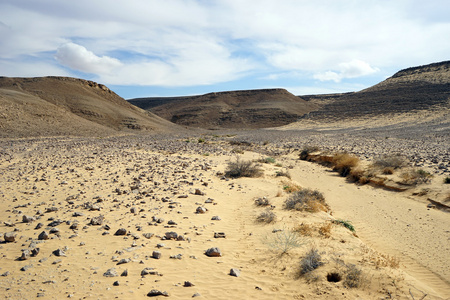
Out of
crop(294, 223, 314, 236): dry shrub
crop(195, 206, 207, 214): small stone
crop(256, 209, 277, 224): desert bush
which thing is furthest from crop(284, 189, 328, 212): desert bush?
crop(195, 206, 207, 214): small stone

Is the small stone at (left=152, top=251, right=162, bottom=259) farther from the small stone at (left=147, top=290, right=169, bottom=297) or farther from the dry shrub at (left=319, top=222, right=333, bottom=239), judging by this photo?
the dry shrub at (left=319, top=222, right=333, bottom=239)

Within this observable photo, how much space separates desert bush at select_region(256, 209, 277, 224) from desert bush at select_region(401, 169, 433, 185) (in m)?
7.54

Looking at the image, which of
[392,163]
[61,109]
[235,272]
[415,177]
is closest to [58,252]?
[235,272]

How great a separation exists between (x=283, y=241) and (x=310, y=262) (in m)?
1.11

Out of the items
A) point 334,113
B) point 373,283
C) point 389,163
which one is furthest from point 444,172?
point 334,113

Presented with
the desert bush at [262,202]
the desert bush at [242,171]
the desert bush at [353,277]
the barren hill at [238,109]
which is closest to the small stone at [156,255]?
the desert bush at [353,277]

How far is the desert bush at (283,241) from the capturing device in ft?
18.9

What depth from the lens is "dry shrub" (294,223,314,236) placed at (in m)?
6.56

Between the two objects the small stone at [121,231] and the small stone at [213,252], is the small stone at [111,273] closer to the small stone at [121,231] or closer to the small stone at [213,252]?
the small stone at [121,231]

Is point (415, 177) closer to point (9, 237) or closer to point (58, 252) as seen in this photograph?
point (58, 252)

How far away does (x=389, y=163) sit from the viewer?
13.9 m

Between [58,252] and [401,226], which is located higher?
[58,252]

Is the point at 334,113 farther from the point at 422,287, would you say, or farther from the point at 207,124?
the point at 422,287

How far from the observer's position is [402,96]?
70.9 m
